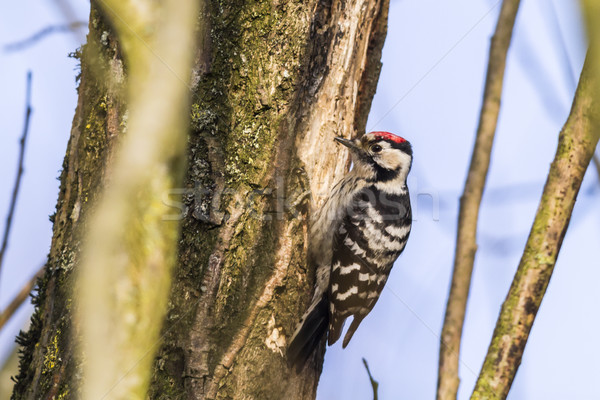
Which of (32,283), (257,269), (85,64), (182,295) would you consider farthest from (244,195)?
(32,283)

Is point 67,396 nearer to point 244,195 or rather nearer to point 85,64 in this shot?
point 244,195

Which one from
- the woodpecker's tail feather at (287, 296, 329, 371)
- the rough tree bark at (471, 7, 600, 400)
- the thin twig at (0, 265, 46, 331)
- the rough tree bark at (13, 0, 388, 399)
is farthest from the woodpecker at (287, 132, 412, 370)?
the thin twig at (0, 265, 46, 331)

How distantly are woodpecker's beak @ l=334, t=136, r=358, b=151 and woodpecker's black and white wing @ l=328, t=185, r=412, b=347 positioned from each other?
0.37m

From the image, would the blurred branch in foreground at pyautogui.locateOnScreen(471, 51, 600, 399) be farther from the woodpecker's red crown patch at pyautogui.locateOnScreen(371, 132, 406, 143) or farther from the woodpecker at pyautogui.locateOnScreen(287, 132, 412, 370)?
the woodpecker's red crown patch at pyautogui.locateOnScreen(371, 132, 406, 143)

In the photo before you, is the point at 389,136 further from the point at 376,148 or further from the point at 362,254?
the point at 362,254

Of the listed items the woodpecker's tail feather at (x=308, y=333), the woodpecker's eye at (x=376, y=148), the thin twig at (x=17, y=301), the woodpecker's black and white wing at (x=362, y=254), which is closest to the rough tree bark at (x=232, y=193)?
the woodpecker's tail feather at (x=308, y=333)

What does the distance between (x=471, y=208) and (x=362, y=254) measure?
168 cm

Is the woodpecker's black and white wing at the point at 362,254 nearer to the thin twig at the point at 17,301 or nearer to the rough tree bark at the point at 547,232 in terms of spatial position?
the rough tree bark at the point at 547,232

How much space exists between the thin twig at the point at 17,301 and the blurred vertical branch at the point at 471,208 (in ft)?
6.24

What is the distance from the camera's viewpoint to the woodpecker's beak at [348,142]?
3.12 m

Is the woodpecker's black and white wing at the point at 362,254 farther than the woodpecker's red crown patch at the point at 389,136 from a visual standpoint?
No

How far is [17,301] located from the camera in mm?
2760

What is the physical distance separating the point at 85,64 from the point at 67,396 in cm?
148

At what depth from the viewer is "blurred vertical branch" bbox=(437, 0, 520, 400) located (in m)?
1.59
